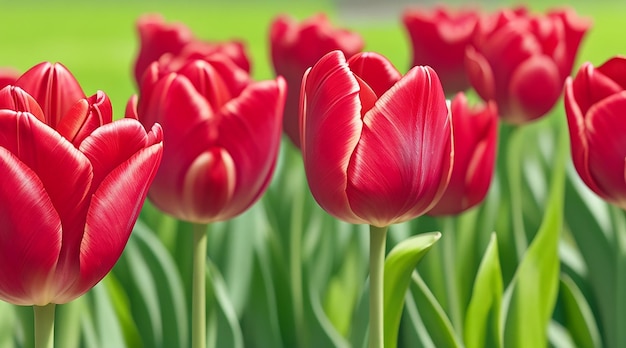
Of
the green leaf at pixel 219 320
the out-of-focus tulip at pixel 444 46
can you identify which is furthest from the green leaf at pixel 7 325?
the out-of-focus tulip at pixel 444 46

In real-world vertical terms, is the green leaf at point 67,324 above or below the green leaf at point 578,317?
above

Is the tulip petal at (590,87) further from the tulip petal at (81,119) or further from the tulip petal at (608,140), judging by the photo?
the tulip petal at (81,119)

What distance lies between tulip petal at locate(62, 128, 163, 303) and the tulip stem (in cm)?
2

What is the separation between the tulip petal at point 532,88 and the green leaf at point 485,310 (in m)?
0.45

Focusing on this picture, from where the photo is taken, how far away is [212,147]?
1.08m

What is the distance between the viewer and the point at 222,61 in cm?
123

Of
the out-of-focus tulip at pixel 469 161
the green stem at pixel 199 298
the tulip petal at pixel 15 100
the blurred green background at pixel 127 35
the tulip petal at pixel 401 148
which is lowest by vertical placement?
the blurred green background at pixel 127 35

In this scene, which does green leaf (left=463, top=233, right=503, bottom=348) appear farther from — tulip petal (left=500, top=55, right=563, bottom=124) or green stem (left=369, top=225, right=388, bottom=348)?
tulip petal (left=500, top=55, right=563, bottom=124)

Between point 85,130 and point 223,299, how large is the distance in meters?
0.49

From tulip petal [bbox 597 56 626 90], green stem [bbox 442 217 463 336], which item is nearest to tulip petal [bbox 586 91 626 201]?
tulip petal [bbox 597 56 626 90]

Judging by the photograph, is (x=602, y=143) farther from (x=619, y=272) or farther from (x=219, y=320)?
(x=219, y=320)

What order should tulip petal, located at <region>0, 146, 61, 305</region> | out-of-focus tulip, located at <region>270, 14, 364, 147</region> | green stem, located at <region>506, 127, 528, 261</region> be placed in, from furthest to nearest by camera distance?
out-of-focus tulip, located at <region>270, 14, 364, 147</region> → green stem, located at <region>506, 127, 528, 261</region> → tulip petal, located at <region>0, 146, 61, 305</region>

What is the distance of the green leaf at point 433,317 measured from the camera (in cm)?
116

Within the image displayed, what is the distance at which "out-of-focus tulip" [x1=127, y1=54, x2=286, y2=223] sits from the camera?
106 cm
